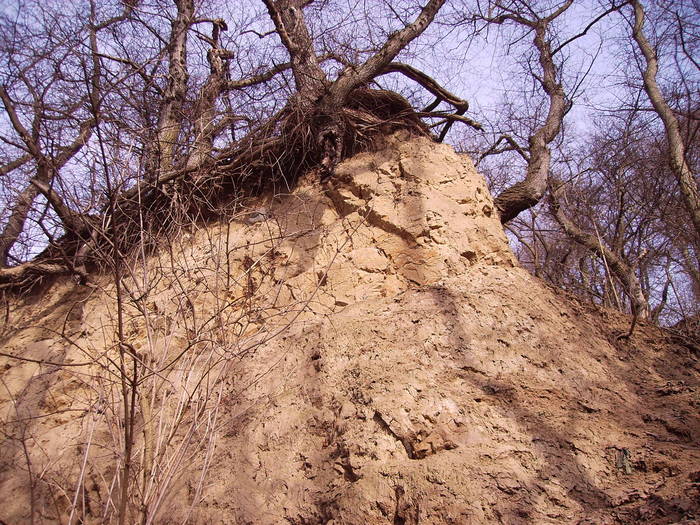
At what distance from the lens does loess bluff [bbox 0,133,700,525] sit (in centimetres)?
197

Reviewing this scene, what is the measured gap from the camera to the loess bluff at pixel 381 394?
6.47ft

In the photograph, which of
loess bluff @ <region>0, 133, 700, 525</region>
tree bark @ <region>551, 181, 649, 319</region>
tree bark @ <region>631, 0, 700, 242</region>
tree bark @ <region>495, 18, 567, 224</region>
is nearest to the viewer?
loess bluff @ <region>0, 133, 700, 525</region>

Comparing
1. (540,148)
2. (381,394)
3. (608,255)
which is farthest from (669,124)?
(381,394)

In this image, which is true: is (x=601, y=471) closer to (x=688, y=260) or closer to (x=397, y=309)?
(x=397, y=309)

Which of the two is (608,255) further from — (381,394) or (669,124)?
(381,394)

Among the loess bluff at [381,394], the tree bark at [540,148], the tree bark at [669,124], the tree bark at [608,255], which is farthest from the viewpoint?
the tree bark at [608,255]

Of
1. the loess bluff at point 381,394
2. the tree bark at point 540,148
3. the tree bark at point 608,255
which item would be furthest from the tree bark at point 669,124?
the loess bluff at point 381,394

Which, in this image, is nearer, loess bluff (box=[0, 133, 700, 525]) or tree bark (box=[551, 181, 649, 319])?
loess bluff (box=[0, 133, 700, 525])

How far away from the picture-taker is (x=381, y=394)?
7.79 feet

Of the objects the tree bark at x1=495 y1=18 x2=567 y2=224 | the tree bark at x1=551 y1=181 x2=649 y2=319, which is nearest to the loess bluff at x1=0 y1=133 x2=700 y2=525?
the tree bark at x1=495 y1=18 x2=567 y2=224

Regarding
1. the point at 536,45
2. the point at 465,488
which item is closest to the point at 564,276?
the point at 536,45

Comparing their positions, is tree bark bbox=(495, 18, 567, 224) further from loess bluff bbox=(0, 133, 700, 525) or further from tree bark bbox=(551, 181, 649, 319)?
tree bark bbox=(551, 181, 649, 319)

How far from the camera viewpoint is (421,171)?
12.1 ft

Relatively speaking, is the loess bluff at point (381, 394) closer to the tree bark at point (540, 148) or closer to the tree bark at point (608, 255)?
the tree bark at point (540, 148)
